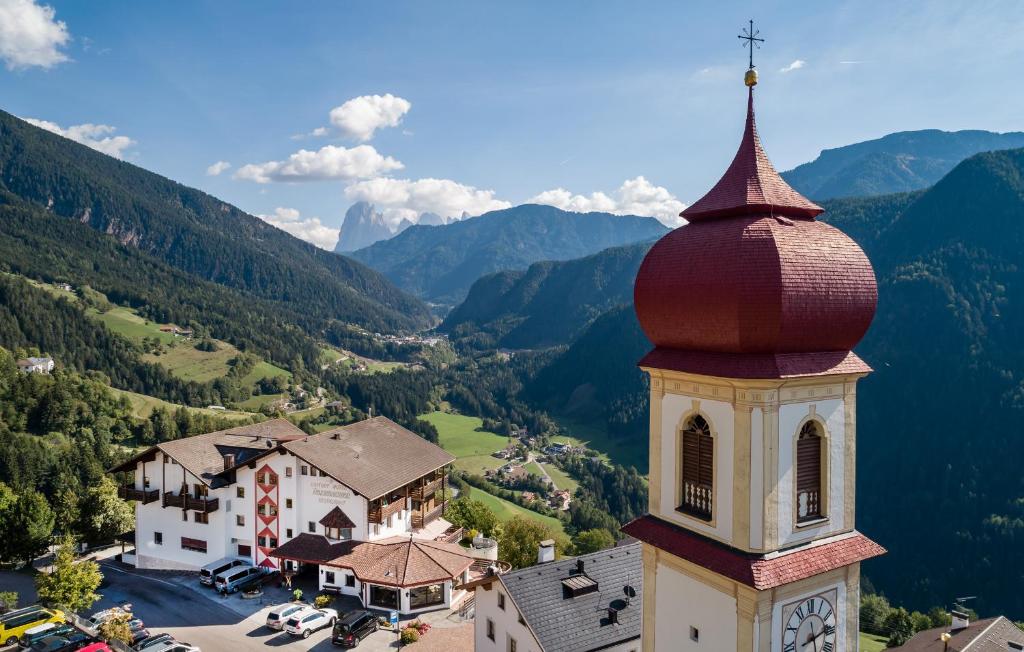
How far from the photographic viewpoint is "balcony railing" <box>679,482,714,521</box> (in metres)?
15.3

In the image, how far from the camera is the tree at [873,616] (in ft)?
234

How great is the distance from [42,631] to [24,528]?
19477mm

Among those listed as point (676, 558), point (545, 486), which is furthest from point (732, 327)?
point (545, 486)

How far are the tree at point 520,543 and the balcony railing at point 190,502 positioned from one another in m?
21.0

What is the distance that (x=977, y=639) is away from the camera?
36.6m

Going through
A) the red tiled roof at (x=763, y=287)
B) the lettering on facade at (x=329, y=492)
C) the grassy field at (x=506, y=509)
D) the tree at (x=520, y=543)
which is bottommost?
the grassy field at (x=506, y=509)

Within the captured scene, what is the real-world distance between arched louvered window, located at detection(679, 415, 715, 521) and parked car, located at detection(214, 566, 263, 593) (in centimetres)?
3746

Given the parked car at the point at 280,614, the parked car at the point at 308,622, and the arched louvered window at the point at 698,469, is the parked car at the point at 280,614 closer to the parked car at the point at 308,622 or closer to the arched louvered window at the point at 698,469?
the parked car at the point at 308,622

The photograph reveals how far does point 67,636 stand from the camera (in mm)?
33312

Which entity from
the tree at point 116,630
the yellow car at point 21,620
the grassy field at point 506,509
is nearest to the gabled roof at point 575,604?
the tree at point 116,630

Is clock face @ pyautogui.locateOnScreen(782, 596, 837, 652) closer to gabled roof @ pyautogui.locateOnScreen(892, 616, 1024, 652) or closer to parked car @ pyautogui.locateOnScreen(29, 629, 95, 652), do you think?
gabled roof @ pyautogui.locateOnScreen(892, 616, 1024, 652)

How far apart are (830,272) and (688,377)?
3791 mm

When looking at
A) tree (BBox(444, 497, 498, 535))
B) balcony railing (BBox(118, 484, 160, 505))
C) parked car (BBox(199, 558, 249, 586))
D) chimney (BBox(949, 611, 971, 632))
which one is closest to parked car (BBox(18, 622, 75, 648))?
parked car (BBox(199, 558, 249, 586))

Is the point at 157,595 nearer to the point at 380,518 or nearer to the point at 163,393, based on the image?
the point at 380,518
